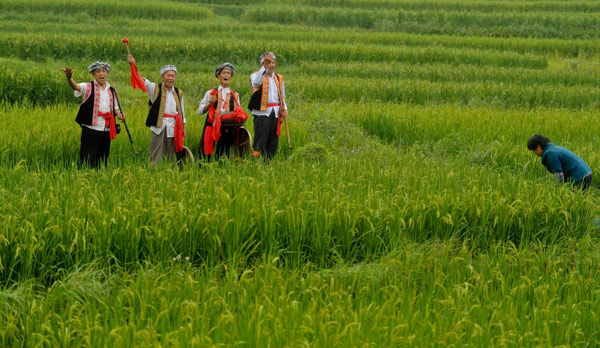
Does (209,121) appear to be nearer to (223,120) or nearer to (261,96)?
(223,120)

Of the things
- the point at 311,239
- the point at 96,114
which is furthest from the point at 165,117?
the point at 311,239

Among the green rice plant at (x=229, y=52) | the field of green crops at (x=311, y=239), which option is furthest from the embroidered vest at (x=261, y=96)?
the green rice plant at (x=229, y=52)

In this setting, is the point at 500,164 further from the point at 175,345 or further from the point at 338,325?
the point at 175,345

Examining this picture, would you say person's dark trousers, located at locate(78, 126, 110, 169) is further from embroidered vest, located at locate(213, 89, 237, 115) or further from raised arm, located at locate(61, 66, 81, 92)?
embroidered vest, located at locate(213, 89, 237, 115)

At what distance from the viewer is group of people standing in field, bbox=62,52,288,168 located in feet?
26.1

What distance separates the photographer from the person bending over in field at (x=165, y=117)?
8367 mm

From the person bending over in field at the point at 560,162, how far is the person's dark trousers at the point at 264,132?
11.4 ft

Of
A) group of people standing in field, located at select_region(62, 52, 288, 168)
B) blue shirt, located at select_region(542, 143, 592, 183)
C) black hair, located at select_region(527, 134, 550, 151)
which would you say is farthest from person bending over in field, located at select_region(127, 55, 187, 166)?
blue shirt, located at select_region(542, 143, 592, 183)

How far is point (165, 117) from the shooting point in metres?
8.45

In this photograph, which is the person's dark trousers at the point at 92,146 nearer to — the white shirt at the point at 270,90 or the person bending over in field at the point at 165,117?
the person bending over in field at the point at 165,117

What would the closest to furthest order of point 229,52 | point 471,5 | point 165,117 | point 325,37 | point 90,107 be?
point 90,107 → point 165,117 → point 229,52 → point 325,37 → point 471,5

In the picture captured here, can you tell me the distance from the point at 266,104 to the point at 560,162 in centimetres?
384

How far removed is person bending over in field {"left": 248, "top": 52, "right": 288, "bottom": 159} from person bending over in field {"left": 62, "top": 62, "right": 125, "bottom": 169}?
1904 millimetres

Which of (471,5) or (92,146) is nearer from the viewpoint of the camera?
(92,146)
